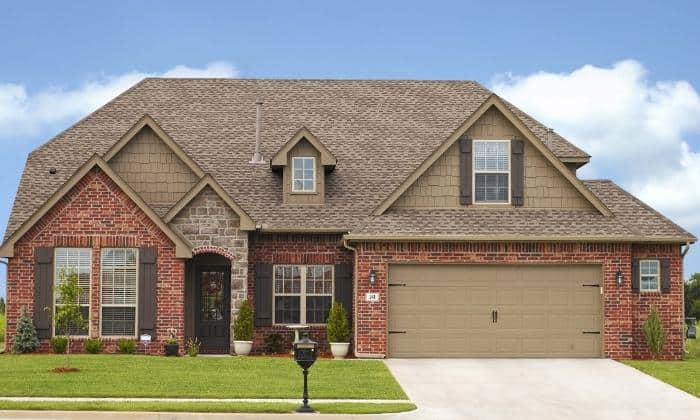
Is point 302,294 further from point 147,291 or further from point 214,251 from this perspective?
point 147,291

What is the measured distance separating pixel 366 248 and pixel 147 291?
5351mm

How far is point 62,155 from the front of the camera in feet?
102

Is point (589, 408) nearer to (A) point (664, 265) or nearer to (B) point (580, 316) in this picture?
(B) point (580, 316)

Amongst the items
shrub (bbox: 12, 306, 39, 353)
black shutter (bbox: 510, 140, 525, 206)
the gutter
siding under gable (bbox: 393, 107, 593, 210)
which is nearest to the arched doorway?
the gutter

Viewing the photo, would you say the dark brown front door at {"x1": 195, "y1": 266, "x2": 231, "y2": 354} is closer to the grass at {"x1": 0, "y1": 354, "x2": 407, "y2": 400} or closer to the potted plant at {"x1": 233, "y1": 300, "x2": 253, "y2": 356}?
the potted plant at {"x1": 233, "y1": 300, "x2": 253, "y2": 356}

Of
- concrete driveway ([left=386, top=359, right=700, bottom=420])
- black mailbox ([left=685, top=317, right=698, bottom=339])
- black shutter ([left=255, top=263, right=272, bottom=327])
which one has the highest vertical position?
black shutter ([left=255, top=263, right=272, bottom=327])

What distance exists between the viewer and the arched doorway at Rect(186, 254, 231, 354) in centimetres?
2775

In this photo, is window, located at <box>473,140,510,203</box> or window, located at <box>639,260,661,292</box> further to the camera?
window, located at <box>639,260,661,292</box>

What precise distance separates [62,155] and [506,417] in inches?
710

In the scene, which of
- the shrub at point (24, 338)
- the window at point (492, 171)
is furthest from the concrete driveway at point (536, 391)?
the shrub at point (24, 338)

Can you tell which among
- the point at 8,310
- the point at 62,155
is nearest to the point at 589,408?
the point at 8,310

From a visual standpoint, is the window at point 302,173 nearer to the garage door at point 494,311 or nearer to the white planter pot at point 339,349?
the garage door at point 494,311

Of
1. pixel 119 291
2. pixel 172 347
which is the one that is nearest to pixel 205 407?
pixel 172 347

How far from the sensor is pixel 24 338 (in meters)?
26.0
